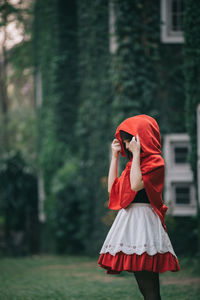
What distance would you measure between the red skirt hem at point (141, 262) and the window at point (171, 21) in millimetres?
7339

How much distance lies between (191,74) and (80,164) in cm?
496

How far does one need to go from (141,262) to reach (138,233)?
0.22 meters

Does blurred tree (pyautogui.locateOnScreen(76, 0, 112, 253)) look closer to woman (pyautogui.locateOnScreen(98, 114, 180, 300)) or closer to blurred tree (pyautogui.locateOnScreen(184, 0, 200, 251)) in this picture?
blurred tree (pyautogui.locateOnScreen(184, 0, 200, 251))

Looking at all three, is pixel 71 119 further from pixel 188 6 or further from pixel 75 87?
pixel 188 6

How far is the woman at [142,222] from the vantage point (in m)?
4.24

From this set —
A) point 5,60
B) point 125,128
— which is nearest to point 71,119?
point 125,128

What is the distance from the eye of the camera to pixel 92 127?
12844 millimetres

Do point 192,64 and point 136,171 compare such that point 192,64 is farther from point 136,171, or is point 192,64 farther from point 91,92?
point 136,171

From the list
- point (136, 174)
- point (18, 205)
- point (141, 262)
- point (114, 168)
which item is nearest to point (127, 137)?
point (114, 168)

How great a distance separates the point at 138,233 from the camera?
4.28 m

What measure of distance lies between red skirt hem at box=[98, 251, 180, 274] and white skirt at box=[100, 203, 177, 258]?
0.03 metres

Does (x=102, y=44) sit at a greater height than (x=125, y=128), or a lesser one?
greater

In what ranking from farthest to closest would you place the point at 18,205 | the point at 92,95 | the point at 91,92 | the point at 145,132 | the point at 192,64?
1. the point at 18,205
2. the point at 91,92
3. the point at 92,95
4. the point at 192,64
5. the point at 145,132

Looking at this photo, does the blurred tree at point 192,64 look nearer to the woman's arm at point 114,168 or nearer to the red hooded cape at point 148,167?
the woman's arm at point 114,168
